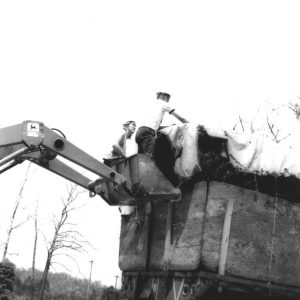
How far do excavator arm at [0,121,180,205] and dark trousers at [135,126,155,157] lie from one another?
0.48 ft

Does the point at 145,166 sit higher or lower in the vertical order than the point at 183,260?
higher

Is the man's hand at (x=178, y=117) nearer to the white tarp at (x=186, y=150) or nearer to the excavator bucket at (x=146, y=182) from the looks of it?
the white tarp at (x=186, y=150)

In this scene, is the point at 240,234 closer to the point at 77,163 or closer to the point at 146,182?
the point at 146,182

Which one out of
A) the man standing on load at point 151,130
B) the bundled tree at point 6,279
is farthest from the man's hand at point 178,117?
the bundled tree at point 6,279

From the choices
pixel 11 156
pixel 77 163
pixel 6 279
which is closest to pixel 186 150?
pixel 77 163

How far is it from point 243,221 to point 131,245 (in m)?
1.66

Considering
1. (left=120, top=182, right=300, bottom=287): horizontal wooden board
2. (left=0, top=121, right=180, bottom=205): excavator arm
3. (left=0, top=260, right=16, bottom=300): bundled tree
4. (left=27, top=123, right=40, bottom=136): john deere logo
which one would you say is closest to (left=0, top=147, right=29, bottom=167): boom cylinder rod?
(left=0, top=121, right=180, bottom=205): excavator arm

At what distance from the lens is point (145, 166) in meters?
4.80

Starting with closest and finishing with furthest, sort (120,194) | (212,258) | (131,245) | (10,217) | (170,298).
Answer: (212,258) → (170,298) → (120,194) → (131,245) → (10,217)

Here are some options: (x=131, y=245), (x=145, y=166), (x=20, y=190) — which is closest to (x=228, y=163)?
(x=145, y=166)

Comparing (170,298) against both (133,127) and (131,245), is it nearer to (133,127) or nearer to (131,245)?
(131,245)

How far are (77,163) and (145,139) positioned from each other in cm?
84

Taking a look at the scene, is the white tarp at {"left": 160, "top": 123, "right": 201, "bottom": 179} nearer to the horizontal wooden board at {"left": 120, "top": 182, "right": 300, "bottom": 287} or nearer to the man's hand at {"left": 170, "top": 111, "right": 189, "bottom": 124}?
the horizontal wooden board at {"left": 120, "top": 182, "right": 300, "bottom": 287}

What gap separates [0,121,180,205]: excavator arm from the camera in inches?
169
